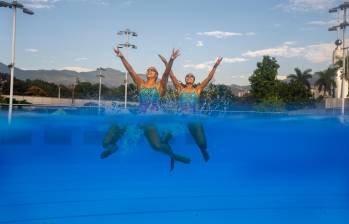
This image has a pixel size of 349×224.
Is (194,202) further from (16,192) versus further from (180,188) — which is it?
(16,192)

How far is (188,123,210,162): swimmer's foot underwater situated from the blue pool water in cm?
10

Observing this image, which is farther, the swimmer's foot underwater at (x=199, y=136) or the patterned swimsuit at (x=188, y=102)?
the swimmer's foot underwater at (x=199, y=136)

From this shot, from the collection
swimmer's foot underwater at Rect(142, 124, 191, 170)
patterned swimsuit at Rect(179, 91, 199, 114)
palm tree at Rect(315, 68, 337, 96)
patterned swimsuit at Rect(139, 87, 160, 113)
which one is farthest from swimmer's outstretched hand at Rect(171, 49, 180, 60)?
palm tree at Rect(315, 68, 337, 96)

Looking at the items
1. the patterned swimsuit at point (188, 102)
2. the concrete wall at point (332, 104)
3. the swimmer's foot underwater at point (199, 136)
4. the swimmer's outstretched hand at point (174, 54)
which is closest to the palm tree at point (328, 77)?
the concrete wall at point (332, 104)

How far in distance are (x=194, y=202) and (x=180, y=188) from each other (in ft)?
1.25

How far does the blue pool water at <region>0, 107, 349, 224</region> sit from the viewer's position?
7742mm

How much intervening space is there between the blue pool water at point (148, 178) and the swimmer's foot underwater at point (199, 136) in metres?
0.10

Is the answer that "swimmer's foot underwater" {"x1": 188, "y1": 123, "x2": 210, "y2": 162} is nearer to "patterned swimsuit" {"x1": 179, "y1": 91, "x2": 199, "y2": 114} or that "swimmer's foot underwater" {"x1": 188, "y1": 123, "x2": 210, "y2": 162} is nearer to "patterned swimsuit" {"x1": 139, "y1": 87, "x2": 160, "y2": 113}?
"patterned swimsuit" {"x1": 179, "y1": 91, "x2": 199, "y2": 114}

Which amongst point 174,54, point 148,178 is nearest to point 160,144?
point 148,178

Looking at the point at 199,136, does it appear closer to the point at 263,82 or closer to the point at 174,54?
the point at 174,54

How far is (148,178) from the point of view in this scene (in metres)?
8.29

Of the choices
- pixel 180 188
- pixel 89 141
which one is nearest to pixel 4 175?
pixel 89 141

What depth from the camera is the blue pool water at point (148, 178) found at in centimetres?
774

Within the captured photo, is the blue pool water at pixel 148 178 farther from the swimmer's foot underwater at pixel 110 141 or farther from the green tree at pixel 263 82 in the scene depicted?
the green tree at pixel 263 82
